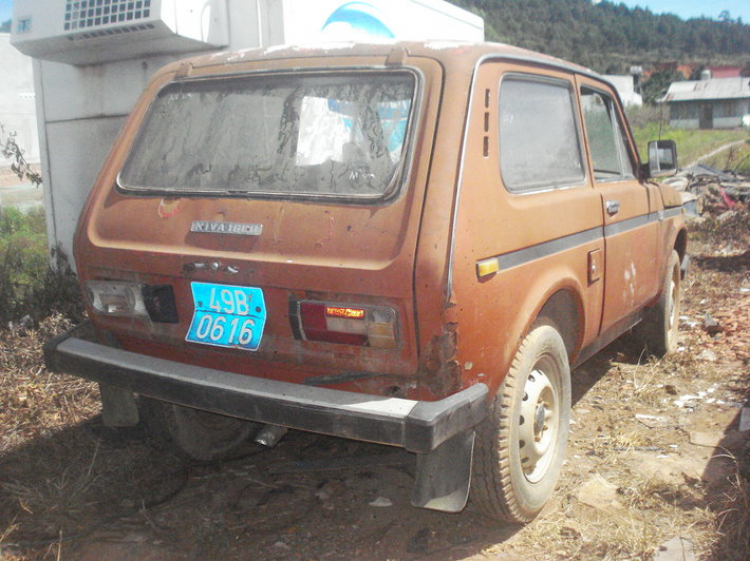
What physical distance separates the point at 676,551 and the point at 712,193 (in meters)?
11.4

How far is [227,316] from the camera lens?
2.62 meters

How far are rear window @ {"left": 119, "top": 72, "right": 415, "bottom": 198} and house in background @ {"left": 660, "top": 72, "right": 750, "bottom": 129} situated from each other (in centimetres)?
6907

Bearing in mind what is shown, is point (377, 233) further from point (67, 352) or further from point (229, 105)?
point (67, 352)

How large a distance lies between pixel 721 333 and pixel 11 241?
5.96m

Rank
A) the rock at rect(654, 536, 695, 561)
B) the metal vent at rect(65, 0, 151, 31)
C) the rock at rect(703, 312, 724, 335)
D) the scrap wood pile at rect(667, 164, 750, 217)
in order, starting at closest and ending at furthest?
the rock at rect(654, 536, 695, 561) → the metal vent at rect(65, 0, 151, 31) → the rock at rect(703, 312, 724, 335) → the scrap wood pile at rect(667, 164, 750, 217)

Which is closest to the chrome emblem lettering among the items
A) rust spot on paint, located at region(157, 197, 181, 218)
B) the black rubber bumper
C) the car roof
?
rust spot on paint, located at region(157, 197, 181, 218)

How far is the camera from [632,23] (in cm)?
9412

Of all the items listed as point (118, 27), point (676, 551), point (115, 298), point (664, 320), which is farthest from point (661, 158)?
point (118, 27)

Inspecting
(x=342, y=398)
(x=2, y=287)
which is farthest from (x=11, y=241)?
(x=342, y=398)

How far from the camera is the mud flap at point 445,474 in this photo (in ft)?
8.04

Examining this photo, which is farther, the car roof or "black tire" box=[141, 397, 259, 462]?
"black tire" box=[141, 397, 259, 462]

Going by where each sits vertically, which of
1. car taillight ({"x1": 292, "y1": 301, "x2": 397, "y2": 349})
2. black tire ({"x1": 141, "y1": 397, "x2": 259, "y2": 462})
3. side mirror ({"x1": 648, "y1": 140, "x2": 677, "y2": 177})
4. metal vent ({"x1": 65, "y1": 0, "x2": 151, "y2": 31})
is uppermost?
metal vent ({"x1": 65, "y1": 0, "x2": 151, "y2": 31})

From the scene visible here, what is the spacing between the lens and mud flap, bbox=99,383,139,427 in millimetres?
3109

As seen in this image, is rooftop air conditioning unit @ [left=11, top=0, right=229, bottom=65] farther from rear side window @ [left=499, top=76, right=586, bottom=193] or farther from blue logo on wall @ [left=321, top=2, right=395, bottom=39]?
rear side window @ [left=499, top=76, right=586, bottom=193]
